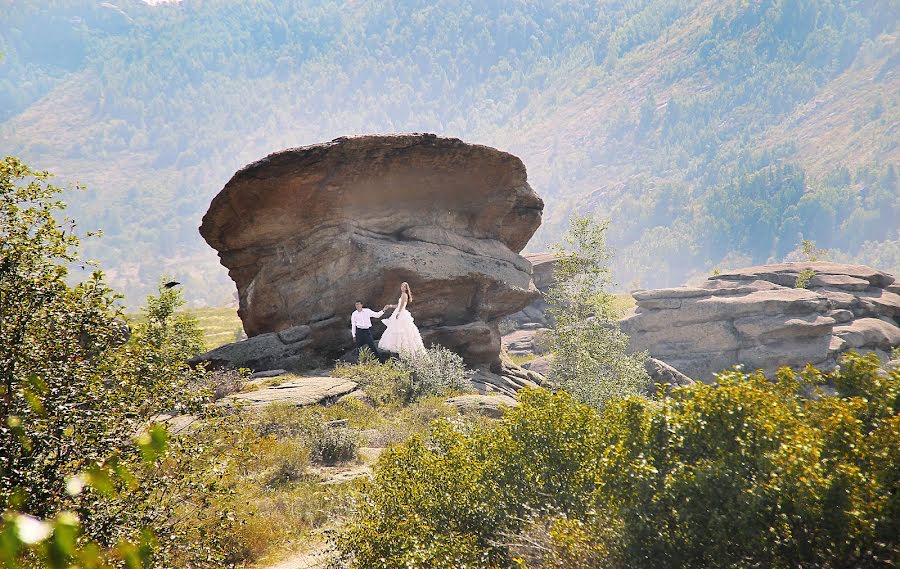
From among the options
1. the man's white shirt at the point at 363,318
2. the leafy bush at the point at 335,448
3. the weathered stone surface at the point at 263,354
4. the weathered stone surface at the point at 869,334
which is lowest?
the weathered stone surface at the point at 869,334

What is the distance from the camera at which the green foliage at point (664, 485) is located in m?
5.46

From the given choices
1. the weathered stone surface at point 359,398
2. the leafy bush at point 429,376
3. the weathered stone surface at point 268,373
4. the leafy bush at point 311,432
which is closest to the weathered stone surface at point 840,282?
the leafy bush at point 429,376

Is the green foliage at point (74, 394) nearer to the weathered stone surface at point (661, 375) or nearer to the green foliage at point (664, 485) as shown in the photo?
the green foliage at point (664, 485)

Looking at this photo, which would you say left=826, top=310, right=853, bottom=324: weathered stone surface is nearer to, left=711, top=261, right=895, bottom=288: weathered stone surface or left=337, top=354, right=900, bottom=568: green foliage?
left=711, top=261, right=895, bottom=288: weathered stone surface

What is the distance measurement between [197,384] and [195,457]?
11944 mm

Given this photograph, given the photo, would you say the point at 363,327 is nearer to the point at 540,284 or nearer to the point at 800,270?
the point at 540,284

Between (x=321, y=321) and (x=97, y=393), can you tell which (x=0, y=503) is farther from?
(x=321, y=321)

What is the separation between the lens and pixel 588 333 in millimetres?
32594

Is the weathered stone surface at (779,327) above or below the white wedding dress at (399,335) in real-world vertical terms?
below

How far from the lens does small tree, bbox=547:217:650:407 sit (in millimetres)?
28753

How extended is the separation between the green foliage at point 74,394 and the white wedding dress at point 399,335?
15849mm

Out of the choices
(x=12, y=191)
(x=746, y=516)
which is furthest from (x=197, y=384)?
(x=746, y=516)

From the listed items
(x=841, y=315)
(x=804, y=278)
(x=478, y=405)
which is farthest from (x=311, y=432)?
(x=804, y=278)

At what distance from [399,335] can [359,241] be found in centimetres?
517
